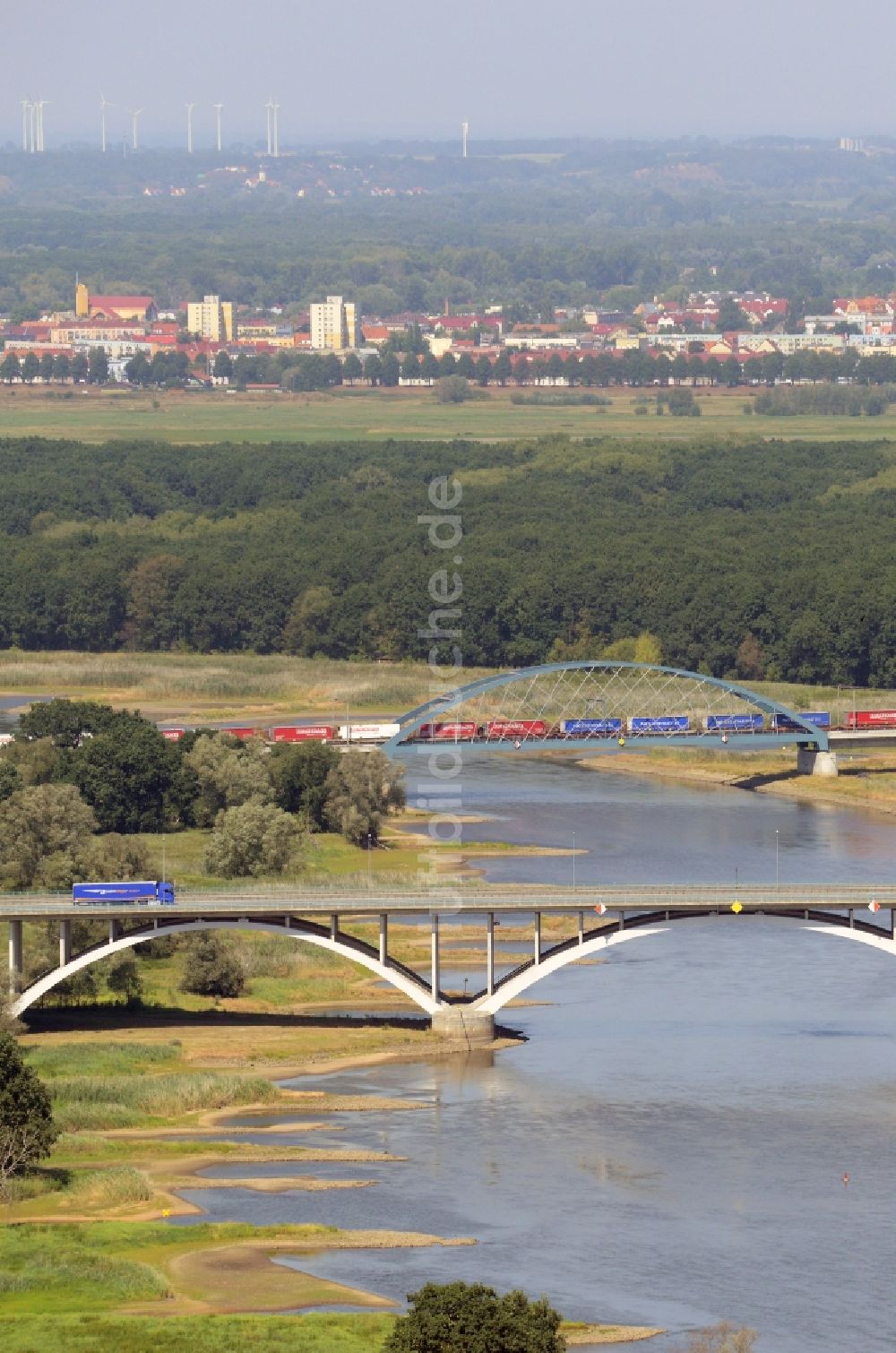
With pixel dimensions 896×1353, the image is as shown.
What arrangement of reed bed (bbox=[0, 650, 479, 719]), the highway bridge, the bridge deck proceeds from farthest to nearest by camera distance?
reed bed (bbox=[0, 650, 479, 719])
the bridge deck
the highway bridge

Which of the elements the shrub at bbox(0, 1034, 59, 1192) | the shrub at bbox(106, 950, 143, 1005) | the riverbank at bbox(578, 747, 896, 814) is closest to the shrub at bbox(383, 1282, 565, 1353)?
the shrub at bbox(0, 1034, 59, 1192)

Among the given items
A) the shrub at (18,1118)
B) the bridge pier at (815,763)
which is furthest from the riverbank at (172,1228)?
the bridge pier at (815,763)

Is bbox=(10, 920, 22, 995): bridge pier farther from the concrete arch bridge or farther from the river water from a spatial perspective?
the concrete arch bridge

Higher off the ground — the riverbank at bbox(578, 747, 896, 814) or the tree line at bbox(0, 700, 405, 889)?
the tree line at bbox(0, 700, 405, 889)

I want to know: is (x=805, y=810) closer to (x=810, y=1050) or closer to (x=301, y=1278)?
(x=810, y=1050)

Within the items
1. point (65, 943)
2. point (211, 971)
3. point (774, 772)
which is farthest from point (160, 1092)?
point (774, 772)

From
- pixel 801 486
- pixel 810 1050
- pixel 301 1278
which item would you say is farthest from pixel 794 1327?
pixel 801 486
